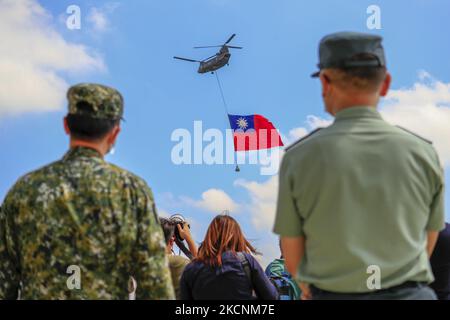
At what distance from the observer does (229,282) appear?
18.1 ft

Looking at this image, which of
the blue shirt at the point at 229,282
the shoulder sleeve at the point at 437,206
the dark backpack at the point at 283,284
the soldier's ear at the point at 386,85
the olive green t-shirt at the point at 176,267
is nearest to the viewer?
the shoulder sleeve at the point at 437,206

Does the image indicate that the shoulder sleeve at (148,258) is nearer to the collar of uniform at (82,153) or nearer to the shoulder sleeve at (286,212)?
the collar of uniform at (82,153)

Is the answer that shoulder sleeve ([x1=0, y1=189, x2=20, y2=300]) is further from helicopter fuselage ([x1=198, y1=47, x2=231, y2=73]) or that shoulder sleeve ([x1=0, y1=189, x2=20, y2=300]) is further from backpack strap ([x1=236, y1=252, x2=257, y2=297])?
helicopter fuselage ([x1=198, y1=47, x2=231, y2=73])

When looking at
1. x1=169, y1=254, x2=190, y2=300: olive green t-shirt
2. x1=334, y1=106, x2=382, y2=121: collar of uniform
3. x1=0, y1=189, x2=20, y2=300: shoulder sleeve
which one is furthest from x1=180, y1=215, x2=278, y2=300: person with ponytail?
x1=334, y1=106, x2=382, y2=121: collar of uniform

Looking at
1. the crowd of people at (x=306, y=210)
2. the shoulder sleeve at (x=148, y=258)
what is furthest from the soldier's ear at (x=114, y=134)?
the shoulder sleeve at (x=148, y=258)

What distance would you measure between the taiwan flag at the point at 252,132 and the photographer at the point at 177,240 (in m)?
21.4

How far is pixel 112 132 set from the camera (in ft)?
10.8

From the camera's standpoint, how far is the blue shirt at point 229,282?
18.0 ft

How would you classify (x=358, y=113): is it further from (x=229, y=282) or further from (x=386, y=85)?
(x=229, y=282)
